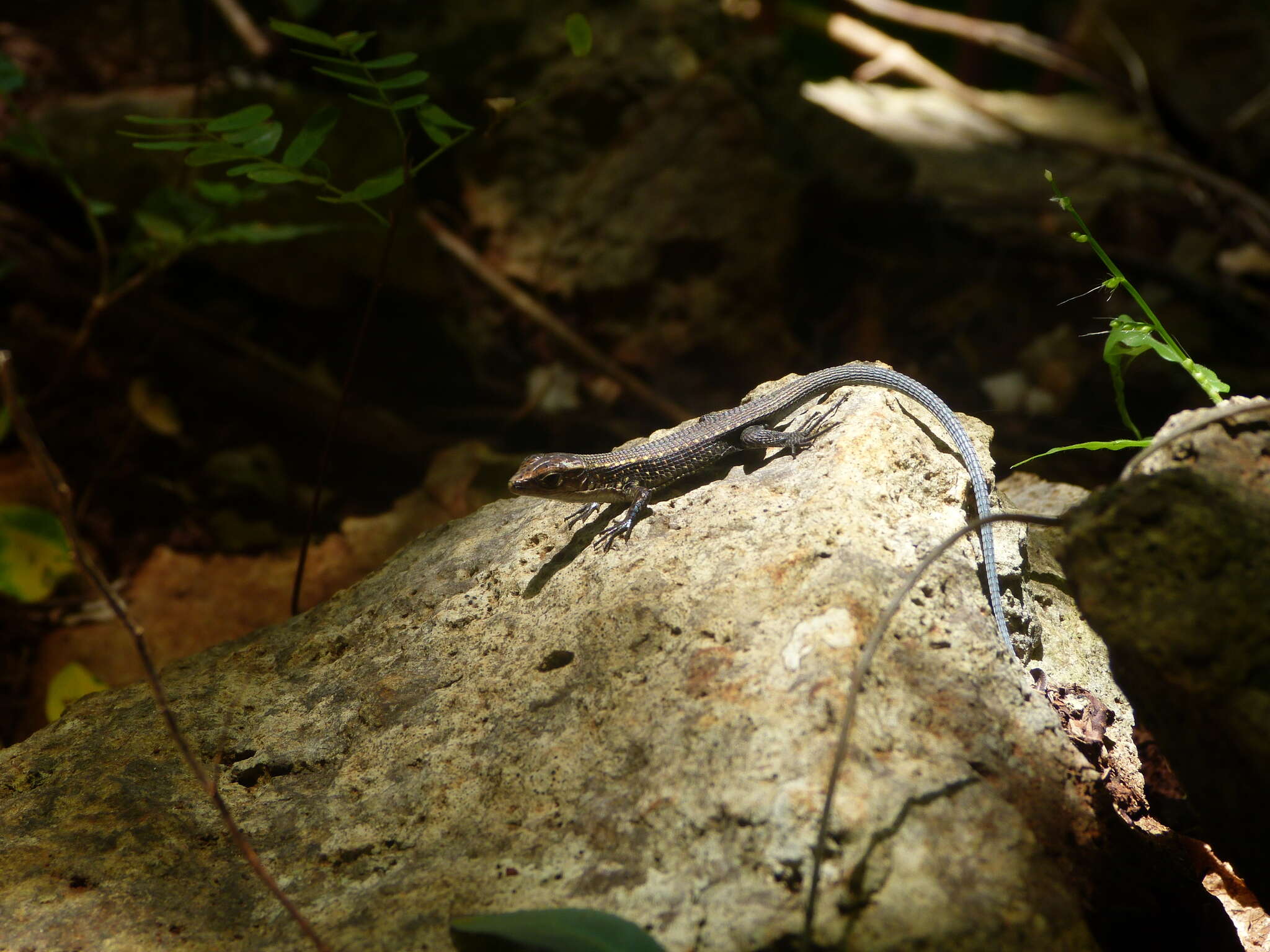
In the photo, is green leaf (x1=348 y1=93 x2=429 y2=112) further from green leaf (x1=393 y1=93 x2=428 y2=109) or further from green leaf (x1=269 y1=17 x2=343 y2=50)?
green leaf (x1=269 y1=17 x2=343 y2=50)

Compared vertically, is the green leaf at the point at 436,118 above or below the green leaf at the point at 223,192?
above

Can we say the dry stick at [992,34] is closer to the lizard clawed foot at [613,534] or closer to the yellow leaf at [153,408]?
the lizard clawed foot at [613,534]

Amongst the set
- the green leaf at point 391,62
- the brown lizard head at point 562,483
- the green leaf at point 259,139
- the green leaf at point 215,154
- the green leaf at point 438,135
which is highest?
the green leaf at point 391,62

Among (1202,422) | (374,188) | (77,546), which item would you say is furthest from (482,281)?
(1202,422)

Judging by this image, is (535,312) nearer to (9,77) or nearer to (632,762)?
(9,77)

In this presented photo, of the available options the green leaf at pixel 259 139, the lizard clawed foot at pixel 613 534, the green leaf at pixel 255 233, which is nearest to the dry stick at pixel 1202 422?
the lizard clawed foot at pixel 613 534

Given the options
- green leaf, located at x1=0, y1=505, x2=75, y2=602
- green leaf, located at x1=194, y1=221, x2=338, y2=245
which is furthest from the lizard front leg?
green leaf, located at x1=0, y1=505, x2=75, y2=602
